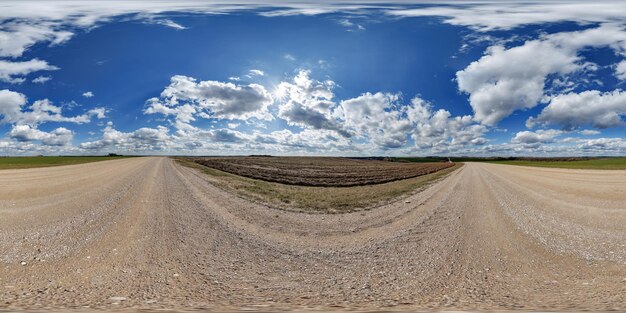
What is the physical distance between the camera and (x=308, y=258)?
836 cm

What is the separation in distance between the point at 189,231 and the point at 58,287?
4.65 m

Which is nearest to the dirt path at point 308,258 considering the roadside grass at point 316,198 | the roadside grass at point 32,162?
the roadside grass at point 316,198

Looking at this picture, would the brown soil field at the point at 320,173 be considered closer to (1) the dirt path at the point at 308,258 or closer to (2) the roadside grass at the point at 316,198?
(2) the roadside grass at the point at 316,198

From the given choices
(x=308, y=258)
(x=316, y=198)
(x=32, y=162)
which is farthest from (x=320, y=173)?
(x=32, y=162)

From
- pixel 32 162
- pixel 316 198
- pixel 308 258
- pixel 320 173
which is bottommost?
pixel 308 258

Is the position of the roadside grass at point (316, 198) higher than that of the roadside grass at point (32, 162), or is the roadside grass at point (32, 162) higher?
the roadside grass at point (32, 162)

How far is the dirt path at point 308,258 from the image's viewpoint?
19.6 feet

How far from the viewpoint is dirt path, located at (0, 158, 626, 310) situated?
5969 millimetres

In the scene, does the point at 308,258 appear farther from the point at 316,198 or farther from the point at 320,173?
the point at 320,173

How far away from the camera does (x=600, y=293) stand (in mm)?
6184

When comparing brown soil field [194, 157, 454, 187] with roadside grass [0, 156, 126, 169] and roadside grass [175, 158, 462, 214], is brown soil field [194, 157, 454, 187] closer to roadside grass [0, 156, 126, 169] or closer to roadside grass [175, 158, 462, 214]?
roadside grass [175, 158, 462, 214]

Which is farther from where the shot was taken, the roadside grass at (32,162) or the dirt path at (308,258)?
the roadside grass at (32,162)

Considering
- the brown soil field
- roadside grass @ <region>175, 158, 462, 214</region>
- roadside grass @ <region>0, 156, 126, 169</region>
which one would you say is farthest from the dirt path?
roadside grass @ <region>0, 156, 126, 169</region>

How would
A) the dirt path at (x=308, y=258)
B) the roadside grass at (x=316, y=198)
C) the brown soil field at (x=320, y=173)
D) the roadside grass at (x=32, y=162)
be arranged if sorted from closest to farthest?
1. the dirt path at (x=308, y=258)
2. the roadside grass at (x=316, y=198)
3. the brown soil field at (x=320, y=173)
4. the roadside grass at (x=32, y=162)
